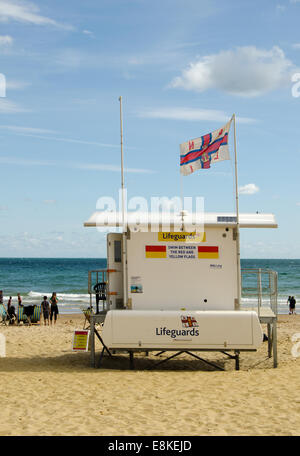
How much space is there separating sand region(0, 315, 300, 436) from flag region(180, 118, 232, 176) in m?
5.54

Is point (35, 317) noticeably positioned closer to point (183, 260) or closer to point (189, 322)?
point (183, 260)

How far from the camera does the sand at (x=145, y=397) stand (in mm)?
8578

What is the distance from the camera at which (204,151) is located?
13.9 meters

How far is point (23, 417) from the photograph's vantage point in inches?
361

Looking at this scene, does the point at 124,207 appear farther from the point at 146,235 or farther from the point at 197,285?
the point at 197,285

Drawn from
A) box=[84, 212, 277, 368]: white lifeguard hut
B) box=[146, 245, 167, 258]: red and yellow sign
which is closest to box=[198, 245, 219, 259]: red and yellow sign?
box=[84, 212, 277, 368]: white lifeguard hut

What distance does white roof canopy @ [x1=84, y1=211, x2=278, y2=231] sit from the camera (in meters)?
13.3

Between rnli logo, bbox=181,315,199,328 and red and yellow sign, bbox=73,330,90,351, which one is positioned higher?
rnli logo, bbox=181,315,199,328

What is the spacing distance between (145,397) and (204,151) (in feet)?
21.9

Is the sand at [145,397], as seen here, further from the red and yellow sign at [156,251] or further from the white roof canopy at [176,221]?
the white roof canopy at [176,221]

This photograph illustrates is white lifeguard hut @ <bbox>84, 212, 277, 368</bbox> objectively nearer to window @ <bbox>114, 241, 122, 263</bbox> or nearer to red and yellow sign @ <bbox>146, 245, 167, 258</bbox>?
red and yellow sign @ <bbox>146, 245, 167, 258</bbox>

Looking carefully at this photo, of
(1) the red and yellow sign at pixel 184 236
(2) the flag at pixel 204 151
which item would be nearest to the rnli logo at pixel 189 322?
(1) the red and yellow sign at pixel 184 236

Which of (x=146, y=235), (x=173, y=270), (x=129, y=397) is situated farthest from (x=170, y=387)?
(x=146, y=235)

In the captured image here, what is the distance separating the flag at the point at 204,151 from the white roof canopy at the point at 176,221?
1.43m
